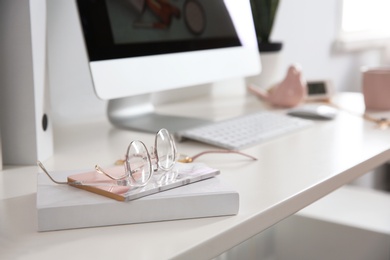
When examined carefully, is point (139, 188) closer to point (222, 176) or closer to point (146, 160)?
point (146, 160)

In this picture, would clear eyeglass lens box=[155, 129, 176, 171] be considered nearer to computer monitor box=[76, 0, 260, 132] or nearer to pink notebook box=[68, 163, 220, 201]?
pink notebook box=[68, 163, 220, 201]

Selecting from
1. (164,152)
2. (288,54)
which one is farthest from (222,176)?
(288,54)

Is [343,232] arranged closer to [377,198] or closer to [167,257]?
[377,198]

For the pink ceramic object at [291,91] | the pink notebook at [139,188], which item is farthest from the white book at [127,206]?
the pink ceramic object at [291,91]

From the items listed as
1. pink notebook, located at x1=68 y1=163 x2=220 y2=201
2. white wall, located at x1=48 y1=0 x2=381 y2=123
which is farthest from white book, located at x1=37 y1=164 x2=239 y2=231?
white wall, located at x1=48 y1=0 x2=381 y2=123

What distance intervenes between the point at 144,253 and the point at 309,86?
100 centimetres

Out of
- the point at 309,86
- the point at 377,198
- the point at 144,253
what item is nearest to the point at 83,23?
the point at 144,253

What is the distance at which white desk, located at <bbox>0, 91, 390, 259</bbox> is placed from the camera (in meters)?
0.50

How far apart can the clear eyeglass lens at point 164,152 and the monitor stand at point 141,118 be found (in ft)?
1.19

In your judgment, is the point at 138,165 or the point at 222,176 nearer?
the point at 138,165

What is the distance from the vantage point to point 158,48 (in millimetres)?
1013

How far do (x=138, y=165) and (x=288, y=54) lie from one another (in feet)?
4.61

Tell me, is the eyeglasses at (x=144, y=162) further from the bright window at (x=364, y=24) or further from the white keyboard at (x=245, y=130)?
the bright window at (x=364, y=24)

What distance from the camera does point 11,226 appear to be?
0.55 metres
